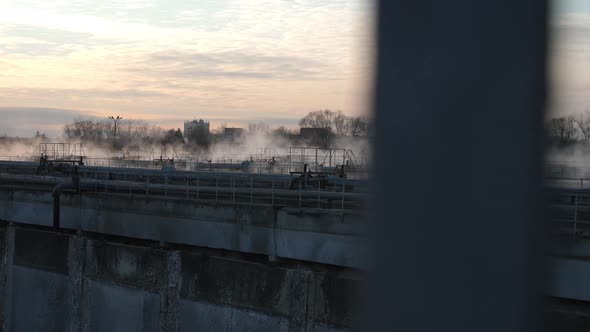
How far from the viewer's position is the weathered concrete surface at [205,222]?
33.8 feet

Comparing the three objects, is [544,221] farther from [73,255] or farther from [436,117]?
[73,255]

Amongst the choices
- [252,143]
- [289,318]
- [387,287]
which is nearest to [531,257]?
[387,287]

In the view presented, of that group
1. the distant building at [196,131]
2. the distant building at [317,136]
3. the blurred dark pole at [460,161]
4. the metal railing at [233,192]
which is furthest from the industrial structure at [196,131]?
the blurred dark pole at [460,161]

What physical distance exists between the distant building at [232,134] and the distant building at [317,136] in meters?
13.2

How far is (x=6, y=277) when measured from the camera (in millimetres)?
14109

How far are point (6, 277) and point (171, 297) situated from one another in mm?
5033

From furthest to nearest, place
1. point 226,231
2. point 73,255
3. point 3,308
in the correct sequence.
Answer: point 3,308
point 73,255
point 226,231

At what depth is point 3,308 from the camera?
14.2 m

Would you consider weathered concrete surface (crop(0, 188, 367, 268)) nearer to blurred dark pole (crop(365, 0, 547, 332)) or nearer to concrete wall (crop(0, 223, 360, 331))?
concrete wall (crop(0, 223, 360, 331))

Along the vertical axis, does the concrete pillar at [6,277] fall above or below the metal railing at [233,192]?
below

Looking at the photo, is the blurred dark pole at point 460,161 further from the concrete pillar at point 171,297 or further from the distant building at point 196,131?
the distant building at point 196,131

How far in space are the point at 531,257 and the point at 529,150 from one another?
22 centimetres

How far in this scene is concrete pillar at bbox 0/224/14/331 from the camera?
14.0 meters

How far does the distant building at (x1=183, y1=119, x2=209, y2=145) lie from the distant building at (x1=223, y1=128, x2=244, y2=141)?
10.6 ft
